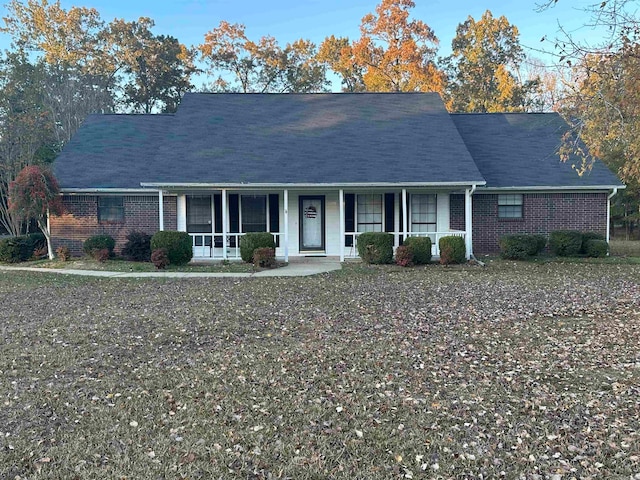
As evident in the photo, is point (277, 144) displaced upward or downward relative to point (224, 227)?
upward

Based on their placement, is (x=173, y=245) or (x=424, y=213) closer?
(x=173, y=245)

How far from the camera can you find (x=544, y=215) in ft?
56.2

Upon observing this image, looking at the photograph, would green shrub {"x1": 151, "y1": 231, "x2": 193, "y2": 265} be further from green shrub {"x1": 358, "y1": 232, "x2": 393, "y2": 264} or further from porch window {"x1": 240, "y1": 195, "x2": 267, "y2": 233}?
green shrub {"x1": 358, "y1": 232, "x2": 393, "y2": 264}

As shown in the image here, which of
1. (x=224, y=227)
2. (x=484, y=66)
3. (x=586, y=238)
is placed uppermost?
(x=484, y=66)

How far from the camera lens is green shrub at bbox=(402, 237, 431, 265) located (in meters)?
14.7

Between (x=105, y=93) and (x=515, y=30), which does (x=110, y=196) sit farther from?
(x=515, y=30)

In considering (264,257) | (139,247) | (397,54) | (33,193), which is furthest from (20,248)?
(397,54)

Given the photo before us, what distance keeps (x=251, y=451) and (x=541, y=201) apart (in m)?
16.1

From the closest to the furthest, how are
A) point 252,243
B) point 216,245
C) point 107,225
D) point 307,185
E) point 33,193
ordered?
point 252,243, point 307,185, point 33,193, point 216,245, point 107,225

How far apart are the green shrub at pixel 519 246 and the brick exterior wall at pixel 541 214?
1493 mm

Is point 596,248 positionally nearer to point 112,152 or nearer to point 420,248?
point 420,248

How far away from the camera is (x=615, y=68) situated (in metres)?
8.38

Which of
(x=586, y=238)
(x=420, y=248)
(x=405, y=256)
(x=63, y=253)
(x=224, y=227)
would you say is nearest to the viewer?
(x=405, y=256)

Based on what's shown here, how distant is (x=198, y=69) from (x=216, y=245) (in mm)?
26243
